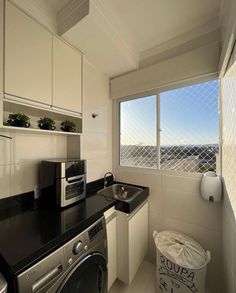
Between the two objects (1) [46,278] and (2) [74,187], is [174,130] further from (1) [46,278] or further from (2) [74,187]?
(1) [46,278]

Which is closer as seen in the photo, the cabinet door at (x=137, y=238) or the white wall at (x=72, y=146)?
the white wall at (x=72, y=146)

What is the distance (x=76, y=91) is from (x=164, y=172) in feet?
4.27

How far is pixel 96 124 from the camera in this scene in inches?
70.1

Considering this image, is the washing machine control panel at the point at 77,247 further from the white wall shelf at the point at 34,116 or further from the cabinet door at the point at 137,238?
the white wall shelf at the point at 34,116

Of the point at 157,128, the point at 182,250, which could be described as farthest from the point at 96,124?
the point at 182,250

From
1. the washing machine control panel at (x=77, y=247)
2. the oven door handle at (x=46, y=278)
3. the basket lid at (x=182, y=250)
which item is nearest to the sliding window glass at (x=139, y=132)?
the basket lid at (x=182, y=250)

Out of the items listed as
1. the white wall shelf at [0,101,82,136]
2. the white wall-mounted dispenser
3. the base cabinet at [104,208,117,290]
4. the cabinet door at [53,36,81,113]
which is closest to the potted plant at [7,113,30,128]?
the white wall shelf at [0,101,82,136]

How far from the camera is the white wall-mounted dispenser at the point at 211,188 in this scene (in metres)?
1.27

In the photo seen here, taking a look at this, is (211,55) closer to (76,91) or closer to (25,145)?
(76,91)

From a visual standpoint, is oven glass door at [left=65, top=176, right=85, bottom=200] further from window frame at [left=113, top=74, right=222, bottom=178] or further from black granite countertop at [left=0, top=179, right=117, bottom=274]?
window frame at [left=113, top=74, right=222, bottom=178]

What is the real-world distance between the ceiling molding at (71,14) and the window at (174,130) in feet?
3.49

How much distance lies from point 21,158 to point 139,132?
4.39 ft

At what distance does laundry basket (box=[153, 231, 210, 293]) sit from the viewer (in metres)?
1.12

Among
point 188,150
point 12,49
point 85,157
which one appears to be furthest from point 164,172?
point 12,49
